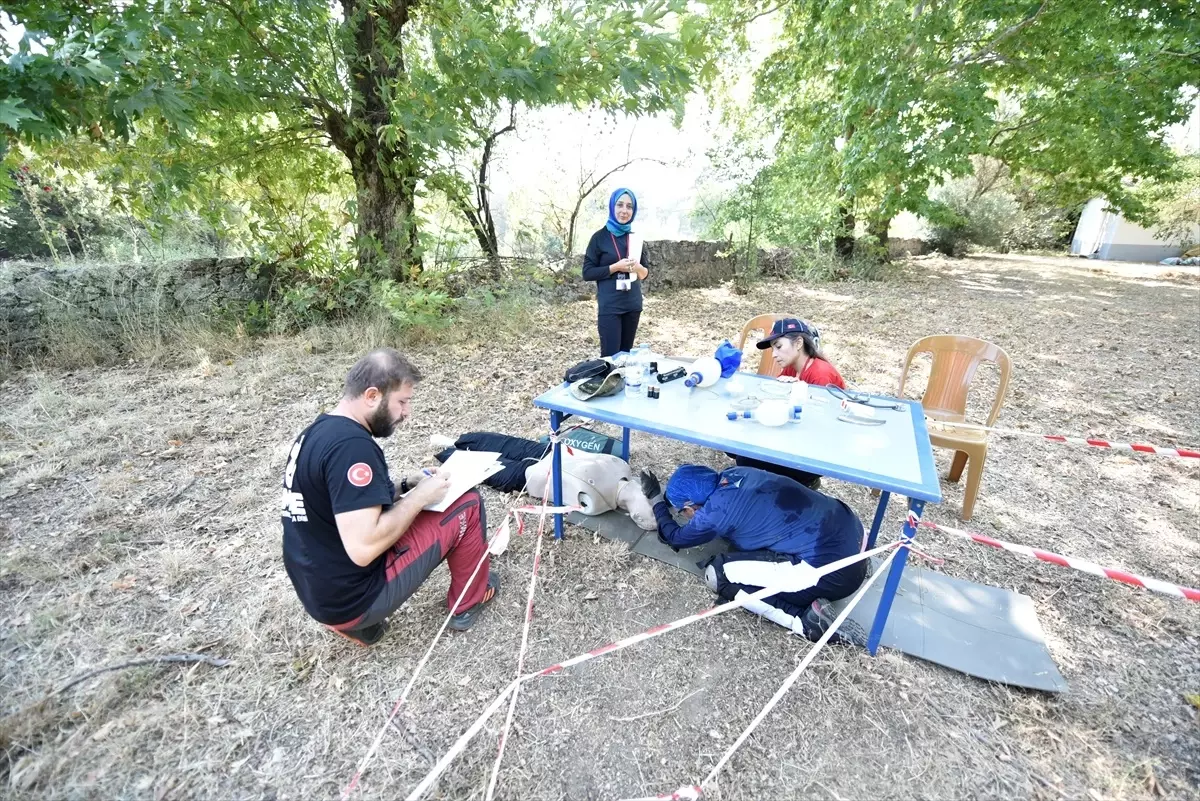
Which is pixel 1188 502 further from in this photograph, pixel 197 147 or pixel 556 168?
pixel 197 147

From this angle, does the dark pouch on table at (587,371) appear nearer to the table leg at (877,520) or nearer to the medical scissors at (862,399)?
the medical scissors at (862,399)

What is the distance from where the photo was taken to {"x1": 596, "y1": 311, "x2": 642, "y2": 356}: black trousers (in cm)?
395

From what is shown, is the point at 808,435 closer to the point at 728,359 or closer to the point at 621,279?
the point at 728,359

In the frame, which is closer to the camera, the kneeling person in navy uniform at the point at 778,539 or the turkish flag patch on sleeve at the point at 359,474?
the turkish flag patch on sleeve at the point at 359,474

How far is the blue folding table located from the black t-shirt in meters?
1.01

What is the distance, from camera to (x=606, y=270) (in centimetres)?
377

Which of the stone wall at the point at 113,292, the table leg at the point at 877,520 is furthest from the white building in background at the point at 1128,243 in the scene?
the stone wall at the point at 113,292

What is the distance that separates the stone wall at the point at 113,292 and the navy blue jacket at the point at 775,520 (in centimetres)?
598

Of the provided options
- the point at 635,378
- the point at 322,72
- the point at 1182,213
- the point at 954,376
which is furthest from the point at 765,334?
the point at 1182,213

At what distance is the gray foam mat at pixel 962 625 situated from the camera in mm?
1835

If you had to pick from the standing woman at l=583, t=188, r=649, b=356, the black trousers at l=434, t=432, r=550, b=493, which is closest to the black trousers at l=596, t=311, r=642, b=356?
the standing woman at l=583, t=188, r=649, b=356

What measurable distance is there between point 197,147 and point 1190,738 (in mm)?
7685

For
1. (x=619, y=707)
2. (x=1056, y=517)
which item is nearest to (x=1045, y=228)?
(x=1056, y=517)

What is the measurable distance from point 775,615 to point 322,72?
5.89 meters
